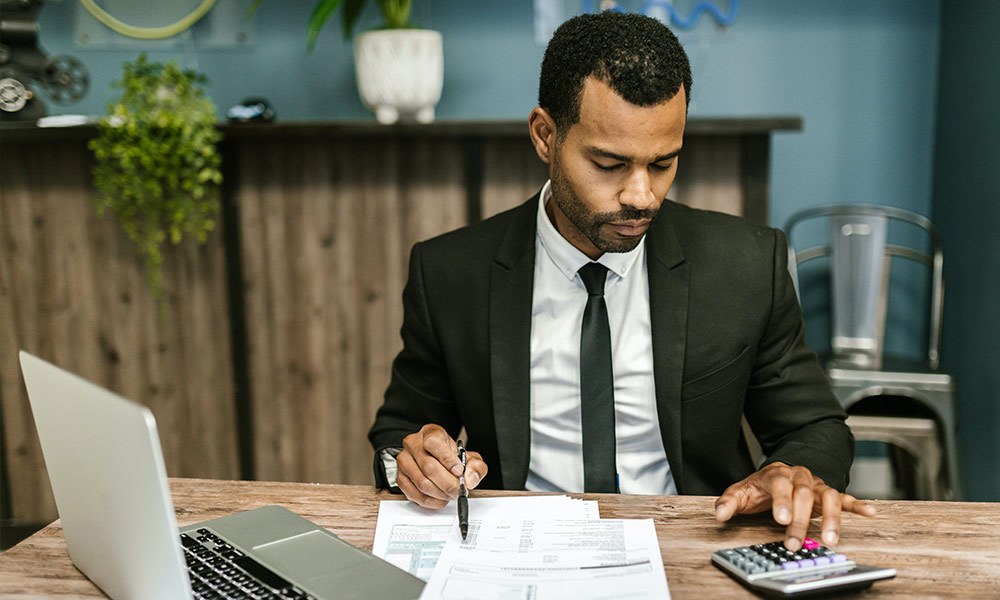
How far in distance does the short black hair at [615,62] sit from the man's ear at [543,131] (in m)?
0.03

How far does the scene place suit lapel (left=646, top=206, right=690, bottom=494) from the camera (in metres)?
1.36

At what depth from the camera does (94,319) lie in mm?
2734

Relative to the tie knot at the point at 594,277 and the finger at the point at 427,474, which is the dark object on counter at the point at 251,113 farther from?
the finger at the point at 427,474

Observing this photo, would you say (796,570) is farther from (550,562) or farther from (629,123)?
(629,123)

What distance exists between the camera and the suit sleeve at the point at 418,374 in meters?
1.50

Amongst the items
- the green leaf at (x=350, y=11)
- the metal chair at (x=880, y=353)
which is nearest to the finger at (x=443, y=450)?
the metal chair at (x=880, y=353)

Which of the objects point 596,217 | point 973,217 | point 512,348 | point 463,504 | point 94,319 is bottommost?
point 94,319

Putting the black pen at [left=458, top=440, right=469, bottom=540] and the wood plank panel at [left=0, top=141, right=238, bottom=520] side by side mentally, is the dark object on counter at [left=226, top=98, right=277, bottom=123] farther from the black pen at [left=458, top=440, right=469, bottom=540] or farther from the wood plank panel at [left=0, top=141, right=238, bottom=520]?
the black pen at [left=458, top=440, right=469, bottom=540]

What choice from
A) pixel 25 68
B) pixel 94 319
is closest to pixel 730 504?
pixel 94 319

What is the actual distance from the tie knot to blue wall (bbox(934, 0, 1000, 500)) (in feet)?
5.18

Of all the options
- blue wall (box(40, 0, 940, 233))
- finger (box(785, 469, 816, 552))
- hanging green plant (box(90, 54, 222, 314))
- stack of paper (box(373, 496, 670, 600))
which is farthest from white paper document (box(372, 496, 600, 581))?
blue wall (box(40, 0, 940, 233))

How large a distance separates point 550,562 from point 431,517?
8.3 inches

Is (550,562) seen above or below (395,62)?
below

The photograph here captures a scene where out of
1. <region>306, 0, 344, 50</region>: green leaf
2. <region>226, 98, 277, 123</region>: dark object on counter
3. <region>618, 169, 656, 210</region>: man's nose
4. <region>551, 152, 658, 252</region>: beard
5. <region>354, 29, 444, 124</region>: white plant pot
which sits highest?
<region>306, 0, 344, 50</region>: green leaf
